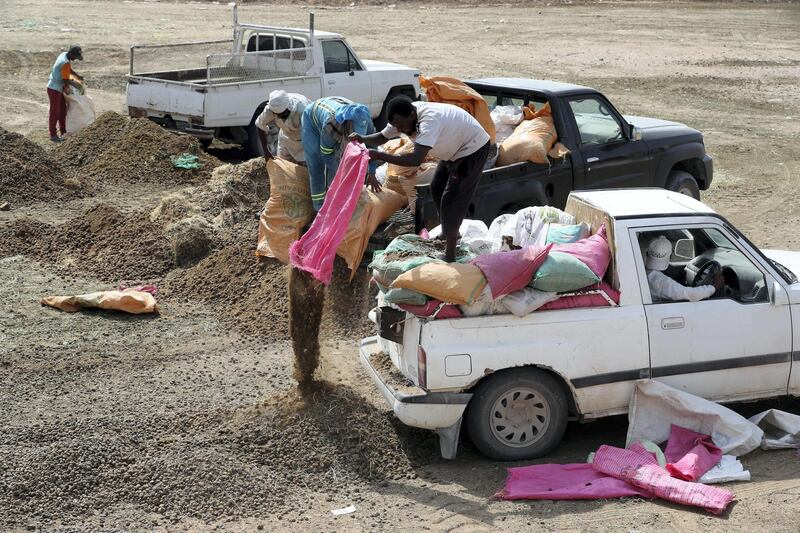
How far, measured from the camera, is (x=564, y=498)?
19.9 ft

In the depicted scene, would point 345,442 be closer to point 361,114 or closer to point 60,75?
point 361,114

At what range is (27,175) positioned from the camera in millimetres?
14008

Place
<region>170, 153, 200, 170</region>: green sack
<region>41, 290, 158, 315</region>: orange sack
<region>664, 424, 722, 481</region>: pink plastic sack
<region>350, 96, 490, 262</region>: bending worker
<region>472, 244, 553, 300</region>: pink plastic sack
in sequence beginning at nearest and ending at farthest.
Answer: <region>664, 424, 722, 481</region>: pink plastic sack → <region>472, 244, 553, 300</region>: pink plastic sack → <region>350, 96, 490, 262</region>: bending worker → <region>41, 290, 158, 315</region>: orange sack → <region>170, 153, 200, 170</region>: green sack

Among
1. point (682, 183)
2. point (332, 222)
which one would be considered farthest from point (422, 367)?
point (682, 183)

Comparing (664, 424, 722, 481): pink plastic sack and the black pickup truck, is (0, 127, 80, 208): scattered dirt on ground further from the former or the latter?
(664, 424, 722, 481): pink plastic sack

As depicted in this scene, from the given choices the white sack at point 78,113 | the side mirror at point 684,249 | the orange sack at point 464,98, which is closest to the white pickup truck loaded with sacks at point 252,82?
the white sack at point 78,113

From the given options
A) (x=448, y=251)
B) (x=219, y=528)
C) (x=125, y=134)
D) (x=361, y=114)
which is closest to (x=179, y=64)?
(x=125, y=134)

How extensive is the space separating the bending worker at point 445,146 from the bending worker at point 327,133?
1.24m

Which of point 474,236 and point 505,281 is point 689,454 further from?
point 474,236

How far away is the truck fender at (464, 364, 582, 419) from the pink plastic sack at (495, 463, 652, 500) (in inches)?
16.6

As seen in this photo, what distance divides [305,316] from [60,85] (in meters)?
11.8

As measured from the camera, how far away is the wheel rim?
21.3 ft

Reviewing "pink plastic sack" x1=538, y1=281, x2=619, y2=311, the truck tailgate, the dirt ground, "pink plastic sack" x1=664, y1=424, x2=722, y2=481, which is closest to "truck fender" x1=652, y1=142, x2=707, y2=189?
the dirt ground

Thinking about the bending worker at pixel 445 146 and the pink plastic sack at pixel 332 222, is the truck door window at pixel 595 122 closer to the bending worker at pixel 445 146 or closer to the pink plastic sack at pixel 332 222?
the bending worker at pixel 445 146
